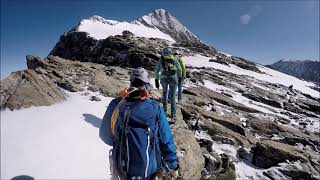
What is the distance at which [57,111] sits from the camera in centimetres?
1009

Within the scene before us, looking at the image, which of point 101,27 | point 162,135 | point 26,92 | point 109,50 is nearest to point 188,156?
point 162,135

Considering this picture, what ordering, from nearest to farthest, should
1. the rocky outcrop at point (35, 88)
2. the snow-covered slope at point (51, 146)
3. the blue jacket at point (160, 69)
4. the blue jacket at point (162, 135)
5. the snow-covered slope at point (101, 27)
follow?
1. the blue jacket at point (162, 135)
2. the snow-covered slope at point (51, 146)
3. the rocky outcrop at point (35, 88)
4. the blue jacket at point (160, 69)
5. the snow-covered slope at point (101, 27)

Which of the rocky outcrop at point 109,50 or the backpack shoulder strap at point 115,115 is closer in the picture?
the backpack shoulder strap at point 115,115

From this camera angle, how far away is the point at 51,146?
703 cm

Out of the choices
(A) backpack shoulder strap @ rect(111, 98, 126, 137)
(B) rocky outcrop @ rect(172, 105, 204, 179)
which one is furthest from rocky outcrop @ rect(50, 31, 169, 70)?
(A) backpack shoulder strap @ rect(111, 98, 126, 137)

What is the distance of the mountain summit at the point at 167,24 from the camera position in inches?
Result: 5167

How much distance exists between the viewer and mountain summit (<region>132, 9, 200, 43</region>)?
131250 millimetres

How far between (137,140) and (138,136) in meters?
0.06

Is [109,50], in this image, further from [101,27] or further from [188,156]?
[188,156]

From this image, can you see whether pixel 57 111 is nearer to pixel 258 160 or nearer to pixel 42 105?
pixel 42 105

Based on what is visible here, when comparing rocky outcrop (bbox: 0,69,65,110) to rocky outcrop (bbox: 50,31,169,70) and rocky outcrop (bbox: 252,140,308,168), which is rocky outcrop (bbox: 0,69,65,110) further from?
rocky outcrop (bbox: 50,31,169,70)

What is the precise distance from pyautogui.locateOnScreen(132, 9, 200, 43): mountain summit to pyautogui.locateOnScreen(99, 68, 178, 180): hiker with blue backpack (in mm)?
124636

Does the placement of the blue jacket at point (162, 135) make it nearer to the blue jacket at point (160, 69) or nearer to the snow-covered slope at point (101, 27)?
the blue jacket at point (160, 69)

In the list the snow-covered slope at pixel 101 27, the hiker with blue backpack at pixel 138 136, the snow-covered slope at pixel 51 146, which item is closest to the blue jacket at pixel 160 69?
the snow-covered slope at pixel 51 146
